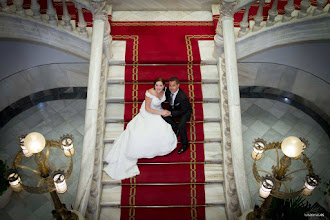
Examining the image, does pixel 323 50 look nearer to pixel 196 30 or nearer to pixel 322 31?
pixel 322 31

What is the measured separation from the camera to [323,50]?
737 cm

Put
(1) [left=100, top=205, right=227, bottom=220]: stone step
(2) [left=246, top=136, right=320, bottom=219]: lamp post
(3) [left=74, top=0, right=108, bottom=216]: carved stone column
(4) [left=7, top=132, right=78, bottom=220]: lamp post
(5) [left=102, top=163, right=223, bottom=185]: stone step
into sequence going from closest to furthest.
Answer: (2) [left=246, top=136, right=320, bottom=219]: lamp post < (4) [left=7, top=132, right=78, bottom=220]: lamp post < (3) [left=74, top=0, right=108, bottom=216]: carved stone column < (1) [left=100, top=205, right=227, bottom=220]: stone step < (5) [left=102, top=163, right=223, bottom=185]: stone step

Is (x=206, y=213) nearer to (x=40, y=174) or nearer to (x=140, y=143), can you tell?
(x=140, y=143)

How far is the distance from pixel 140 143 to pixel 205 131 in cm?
130

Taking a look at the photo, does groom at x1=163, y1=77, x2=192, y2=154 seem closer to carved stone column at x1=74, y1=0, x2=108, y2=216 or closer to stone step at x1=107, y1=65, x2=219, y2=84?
stone step at x1=107, y1=65, x2=219, y2=84

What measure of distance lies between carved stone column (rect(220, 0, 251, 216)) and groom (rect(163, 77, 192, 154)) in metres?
0.75

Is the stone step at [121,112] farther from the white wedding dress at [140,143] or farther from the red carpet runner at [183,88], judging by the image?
the white wedding dress at [140,143]

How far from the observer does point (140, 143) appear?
5.30 m

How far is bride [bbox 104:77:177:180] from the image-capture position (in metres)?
5.30

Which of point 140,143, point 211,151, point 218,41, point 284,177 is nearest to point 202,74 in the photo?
point 218,41

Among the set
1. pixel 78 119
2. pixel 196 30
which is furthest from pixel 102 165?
pixel 196 30

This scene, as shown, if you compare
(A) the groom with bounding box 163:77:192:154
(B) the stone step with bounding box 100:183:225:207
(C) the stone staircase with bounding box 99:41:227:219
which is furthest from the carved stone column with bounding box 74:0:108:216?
(A) the groom with bounding box 163:77:192:154

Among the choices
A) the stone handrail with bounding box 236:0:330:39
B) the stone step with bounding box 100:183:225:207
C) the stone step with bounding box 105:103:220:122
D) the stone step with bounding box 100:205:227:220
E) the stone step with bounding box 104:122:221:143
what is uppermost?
the stone handrail with bounding box 236:0:330:39

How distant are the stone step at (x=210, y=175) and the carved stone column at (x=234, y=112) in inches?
19.8
